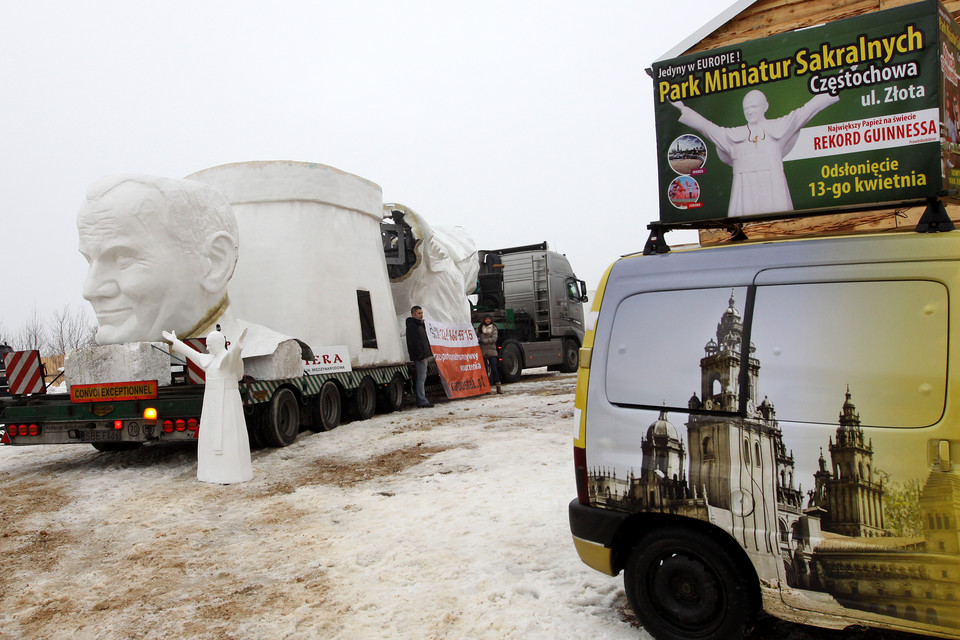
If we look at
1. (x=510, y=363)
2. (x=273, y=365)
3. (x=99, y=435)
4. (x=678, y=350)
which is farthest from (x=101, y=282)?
(x=510, y=363)

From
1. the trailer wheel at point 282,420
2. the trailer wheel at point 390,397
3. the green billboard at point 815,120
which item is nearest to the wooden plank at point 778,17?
the green billboard at point 815,120

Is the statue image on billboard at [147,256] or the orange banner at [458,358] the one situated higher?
the statue image on billboard at [147,256]

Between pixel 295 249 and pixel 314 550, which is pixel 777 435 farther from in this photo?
pixel 295 249

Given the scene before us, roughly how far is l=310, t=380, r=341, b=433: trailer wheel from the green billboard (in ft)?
23.4

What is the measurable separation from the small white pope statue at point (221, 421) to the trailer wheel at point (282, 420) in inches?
52.8

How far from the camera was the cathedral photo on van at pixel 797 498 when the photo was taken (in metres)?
2.51

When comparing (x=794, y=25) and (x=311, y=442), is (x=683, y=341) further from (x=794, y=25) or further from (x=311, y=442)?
(x=311, y=442)

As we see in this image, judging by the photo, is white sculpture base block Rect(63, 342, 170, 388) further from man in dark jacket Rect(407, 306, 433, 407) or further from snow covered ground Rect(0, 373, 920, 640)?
man in dark jacket Rect(407, 306, 433, 407)

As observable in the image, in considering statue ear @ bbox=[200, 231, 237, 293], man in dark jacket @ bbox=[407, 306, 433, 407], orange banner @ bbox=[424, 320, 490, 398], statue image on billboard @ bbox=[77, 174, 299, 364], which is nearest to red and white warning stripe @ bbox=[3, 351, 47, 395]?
statue image on billboard @ bbox=[77, 174, 299, 364]

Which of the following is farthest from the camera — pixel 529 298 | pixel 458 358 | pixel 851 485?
pixel 529 298

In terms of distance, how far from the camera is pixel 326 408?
10.0 metres

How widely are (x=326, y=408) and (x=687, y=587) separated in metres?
7.58

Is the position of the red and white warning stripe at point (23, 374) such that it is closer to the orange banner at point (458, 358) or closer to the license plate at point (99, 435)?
the license plate at point (99, 435)

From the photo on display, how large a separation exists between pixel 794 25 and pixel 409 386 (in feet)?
27.8
